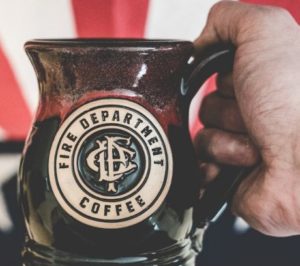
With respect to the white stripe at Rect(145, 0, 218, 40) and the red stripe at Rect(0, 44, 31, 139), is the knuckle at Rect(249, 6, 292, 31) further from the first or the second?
the red stripe at Rect(0, 44, 31, 139)

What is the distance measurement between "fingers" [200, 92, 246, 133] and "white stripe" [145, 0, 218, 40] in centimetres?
14

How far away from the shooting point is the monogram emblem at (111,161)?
2.28ft

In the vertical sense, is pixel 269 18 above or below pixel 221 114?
above

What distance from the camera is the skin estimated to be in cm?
80

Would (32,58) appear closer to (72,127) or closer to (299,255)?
(72,127)

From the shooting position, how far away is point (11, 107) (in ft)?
3.61

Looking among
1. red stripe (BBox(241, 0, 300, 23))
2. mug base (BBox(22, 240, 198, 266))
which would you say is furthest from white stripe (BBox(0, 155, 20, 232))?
red stripe (BBox(241, 0, 300, 23))

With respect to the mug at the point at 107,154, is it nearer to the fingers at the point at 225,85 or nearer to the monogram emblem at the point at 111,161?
the monogram emblem at the point at 111,161

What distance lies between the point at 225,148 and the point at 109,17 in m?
0.31

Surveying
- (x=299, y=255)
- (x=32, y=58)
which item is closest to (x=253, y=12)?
(x=32, y=58)

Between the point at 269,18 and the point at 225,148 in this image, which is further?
the point at 225,148

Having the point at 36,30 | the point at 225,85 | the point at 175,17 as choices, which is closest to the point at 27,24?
the point at 36,30

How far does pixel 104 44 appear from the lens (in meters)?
0.69

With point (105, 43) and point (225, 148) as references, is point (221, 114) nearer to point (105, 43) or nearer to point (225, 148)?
point (225, 148)
